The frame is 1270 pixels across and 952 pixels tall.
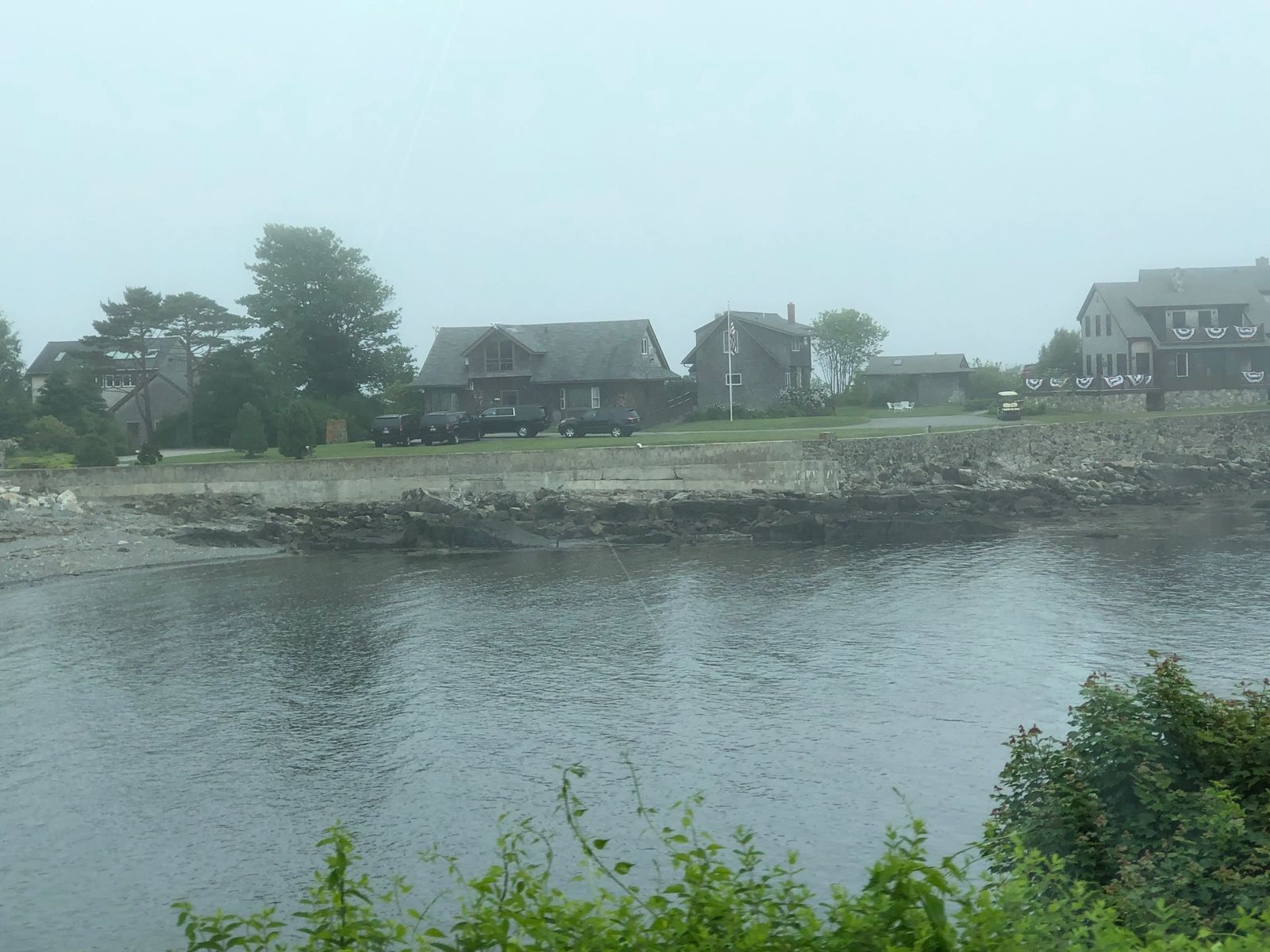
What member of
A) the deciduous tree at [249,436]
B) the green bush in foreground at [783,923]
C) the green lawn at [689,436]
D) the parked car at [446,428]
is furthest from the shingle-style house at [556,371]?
the green bush in foreground at [783,923]

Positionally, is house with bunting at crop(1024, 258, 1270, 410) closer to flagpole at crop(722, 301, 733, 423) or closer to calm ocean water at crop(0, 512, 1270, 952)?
flagpole at crop(722, 301, 733, 423)

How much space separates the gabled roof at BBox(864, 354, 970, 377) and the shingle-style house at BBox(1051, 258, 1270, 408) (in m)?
20.5

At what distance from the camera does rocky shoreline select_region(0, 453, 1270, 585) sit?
4197 cm

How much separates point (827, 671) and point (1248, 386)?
169 feet

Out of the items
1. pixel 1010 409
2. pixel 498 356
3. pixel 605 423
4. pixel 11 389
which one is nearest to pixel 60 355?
pixel 11 389

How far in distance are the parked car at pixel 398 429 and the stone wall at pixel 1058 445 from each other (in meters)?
19.9

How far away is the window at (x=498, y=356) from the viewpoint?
68375 millimetres

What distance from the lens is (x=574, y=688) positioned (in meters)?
21.2

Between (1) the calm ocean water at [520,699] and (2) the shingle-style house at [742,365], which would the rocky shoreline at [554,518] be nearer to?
(1) the calm ocean water at [520,699]

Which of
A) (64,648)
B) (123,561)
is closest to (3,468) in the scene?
(123,561)

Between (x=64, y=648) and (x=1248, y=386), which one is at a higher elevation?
(x=1248, y=386)

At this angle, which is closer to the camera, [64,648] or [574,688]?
[574,688]

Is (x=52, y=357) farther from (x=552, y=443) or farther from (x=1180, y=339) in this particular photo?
(x=1180, y=339)

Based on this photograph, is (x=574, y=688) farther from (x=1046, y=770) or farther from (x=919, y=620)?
(x=1046, y=770)
